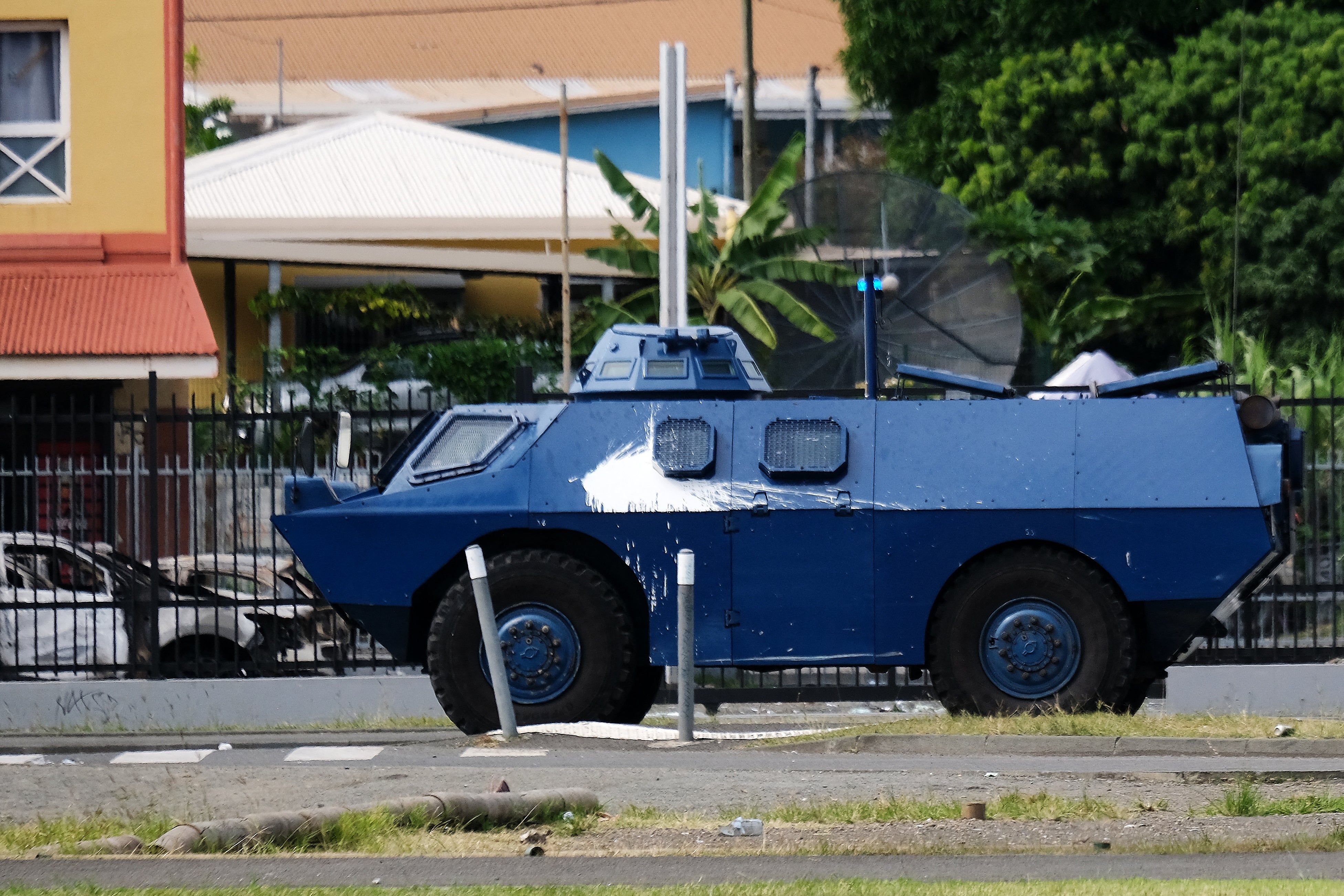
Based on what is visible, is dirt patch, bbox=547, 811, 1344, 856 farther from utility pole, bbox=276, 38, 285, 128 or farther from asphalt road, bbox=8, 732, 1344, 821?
utility pole, bbox=276, 38, 285, 128

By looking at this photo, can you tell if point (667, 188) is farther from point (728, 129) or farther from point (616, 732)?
point (728, 129)

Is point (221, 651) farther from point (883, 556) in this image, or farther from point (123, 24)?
point (123, 24)

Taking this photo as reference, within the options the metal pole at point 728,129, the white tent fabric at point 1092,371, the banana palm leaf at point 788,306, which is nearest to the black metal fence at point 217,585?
the white tent fabric at point 1092,371

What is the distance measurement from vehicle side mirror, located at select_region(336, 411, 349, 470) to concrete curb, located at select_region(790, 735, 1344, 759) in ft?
11.6

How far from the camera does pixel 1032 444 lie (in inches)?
430

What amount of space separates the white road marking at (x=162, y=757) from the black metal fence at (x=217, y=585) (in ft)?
5.94

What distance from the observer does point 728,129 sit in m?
48.6

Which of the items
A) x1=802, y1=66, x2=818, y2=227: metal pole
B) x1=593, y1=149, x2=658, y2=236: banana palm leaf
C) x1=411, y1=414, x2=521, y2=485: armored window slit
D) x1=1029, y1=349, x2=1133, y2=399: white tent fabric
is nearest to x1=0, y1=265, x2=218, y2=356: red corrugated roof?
x1=411, y1=414, x2=521, y2=485: armored window slit

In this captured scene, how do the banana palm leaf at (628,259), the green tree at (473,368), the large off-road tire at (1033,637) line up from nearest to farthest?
the large off-road tire at (1033,637) < the green tree at (473,368) < the banana palm leaf at (628,259)

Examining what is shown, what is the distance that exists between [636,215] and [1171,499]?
19133 millimetres

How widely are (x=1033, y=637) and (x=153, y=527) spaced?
243 inches

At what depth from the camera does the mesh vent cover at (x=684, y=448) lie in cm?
1100

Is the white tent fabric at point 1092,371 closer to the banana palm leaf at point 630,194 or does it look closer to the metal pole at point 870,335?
the metal pole at point 870,335

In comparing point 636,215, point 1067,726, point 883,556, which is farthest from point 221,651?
point 636,215
